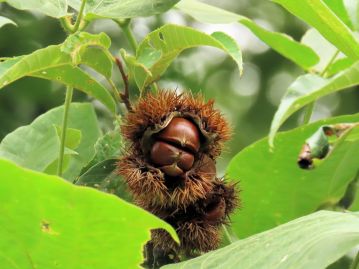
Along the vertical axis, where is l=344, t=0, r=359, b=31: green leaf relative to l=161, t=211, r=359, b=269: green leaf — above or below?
above

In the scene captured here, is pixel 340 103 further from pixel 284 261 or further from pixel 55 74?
pixel 284 261

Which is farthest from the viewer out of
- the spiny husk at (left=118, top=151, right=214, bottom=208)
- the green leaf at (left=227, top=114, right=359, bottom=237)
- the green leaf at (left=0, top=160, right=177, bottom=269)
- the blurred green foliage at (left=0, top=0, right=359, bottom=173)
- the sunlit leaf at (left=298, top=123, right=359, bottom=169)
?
the blurred green foliage at (left=0, top=0, right=359, bottom=173)

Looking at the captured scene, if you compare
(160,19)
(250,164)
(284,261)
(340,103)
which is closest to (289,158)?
(250,164)

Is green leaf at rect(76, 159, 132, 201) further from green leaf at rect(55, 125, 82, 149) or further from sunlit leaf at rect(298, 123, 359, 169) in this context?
sunlit leaf at rect(298, 123, 359, 169)

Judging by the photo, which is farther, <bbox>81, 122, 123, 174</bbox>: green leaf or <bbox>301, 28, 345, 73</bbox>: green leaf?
<bbox>301, 28, 345, 73</bbox>: green leaf

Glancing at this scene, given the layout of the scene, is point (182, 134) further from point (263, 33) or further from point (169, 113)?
point (263, 33)

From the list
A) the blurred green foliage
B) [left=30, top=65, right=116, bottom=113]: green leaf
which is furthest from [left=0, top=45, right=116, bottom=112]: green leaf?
the blurred green foliage

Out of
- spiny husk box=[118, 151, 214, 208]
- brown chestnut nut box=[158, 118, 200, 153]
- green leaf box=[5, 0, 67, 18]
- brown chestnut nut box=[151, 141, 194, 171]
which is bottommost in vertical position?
spiny husk box=[118, 151, 214, 208]

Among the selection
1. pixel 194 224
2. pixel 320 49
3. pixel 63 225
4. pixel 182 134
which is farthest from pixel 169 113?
pixel 320 49
